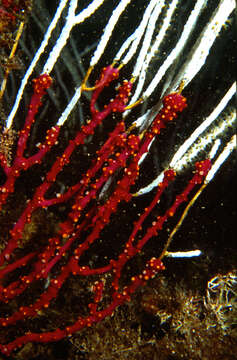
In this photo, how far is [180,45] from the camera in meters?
2.39

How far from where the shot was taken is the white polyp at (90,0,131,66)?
2.42m

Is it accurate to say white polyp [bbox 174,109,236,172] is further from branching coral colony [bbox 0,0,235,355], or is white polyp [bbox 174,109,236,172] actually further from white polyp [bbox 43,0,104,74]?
white polyp [bbox 43,0,104,74]

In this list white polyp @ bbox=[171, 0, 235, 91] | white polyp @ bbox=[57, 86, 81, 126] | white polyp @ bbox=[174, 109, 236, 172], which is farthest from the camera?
white polyp @ bbox=[57, 86, 81, 126]

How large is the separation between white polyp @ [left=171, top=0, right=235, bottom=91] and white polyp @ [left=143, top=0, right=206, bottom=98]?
0.12 metres

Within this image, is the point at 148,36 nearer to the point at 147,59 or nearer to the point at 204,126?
the point at 147,59

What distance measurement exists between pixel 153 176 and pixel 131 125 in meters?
0.51

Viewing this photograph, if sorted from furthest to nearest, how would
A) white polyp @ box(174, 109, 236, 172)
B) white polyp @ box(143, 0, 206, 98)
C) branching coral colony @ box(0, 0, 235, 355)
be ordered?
white polyp @ box(174, 109, 236, 172), white polyp @ box(143, 0, 206, 98), branching coral colony @ box(0, 0, 235, 355)

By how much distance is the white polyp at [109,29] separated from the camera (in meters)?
2.42

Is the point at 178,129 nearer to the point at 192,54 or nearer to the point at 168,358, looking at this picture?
the point at 192,54

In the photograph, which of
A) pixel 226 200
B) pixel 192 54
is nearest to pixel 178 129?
pixel 192 54

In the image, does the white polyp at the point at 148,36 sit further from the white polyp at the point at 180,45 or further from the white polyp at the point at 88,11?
the white polyp at the point at 88,11

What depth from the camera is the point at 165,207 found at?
2703mm

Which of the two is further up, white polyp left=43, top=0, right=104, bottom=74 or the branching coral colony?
white polyp left=43, top=0, right=104, bottom=74

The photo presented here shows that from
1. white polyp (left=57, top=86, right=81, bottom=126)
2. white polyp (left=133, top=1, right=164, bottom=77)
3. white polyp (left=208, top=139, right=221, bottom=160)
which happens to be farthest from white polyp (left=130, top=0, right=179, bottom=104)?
white polyp (left=208, top=139, right=221, bottom=160)
